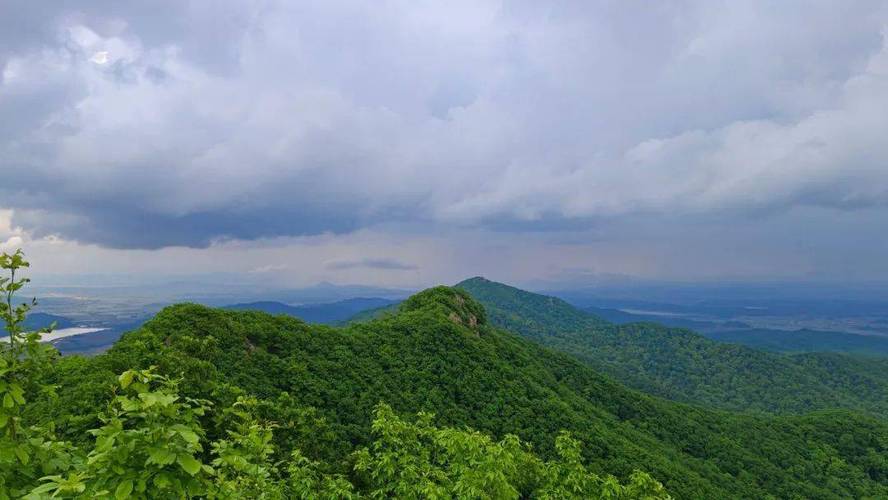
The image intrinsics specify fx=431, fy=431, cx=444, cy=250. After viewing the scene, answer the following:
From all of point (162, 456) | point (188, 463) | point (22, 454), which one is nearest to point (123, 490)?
point (162, 456)

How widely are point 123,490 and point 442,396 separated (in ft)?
158

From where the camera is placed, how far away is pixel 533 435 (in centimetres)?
4994

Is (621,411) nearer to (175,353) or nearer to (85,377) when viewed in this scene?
(175,353)

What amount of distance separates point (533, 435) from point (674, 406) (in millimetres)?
62648

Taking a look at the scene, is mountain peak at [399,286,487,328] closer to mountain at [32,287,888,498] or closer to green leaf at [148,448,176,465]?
mountain at [32,287,888,498]

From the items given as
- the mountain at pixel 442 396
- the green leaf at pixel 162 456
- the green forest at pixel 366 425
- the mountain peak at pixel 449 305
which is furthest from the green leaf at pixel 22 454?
the mountain peak at pixel 449 305

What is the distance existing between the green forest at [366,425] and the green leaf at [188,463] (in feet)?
0.08

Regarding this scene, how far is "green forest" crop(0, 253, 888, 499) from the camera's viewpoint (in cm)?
631

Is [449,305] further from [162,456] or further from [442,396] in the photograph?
[162,456]

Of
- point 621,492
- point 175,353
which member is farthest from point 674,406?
point 175,353

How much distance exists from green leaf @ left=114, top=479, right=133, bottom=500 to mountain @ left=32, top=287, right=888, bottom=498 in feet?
8.44

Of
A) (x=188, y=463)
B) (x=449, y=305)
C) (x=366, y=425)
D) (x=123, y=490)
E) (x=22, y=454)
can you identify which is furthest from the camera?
(x=449, y=305)

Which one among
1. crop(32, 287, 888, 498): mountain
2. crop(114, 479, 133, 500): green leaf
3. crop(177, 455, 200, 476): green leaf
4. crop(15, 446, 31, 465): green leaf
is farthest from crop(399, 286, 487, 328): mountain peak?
crop(114, 479, 133, 500): green leaf

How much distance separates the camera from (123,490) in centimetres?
547
